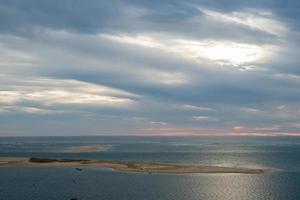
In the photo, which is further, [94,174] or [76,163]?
[76,163]

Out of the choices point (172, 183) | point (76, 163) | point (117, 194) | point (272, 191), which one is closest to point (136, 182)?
point (172, 183)

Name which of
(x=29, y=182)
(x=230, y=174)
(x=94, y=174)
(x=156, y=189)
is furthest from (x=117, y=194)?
(x=230, y=174)

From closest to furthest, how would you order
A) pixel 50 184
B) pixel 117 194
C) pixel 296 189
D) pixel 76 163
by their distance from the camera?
pixel 117 194 → pixel 296 189 → pixel 50 184 → pixel 76 163

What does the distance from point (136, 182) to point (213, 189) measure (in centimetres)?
1635

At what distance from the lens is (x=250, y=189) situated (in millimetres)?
78688

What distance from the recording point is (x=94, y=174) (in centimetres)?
10250

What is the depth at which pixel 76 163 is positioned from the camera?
5049 inches

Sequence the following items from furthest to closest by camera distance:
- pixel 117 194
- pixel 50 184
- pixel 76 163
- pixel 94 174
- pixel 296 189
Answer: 1. pixel 76 163
2. pixel 94 174
3. pixel 50 184
4. pixel 296 189
5. pixel 117 194

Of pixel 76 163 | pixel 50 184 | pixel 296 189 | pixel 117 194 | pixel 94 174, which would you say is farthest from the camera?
pixel 76 163

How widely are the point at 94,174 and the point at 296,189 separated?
46.0m

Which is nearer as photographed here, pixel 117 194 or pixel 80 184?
pixel 117 194

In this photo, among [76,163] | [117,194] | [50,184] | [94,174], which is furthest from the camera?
[76,163]

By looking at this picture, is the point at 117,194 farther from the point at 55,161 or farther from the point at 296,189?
the point at 55,161

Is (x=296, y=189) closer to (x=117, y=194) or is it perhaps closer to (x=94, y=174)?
(x=117, y=194)
